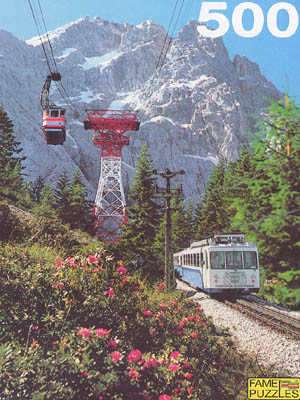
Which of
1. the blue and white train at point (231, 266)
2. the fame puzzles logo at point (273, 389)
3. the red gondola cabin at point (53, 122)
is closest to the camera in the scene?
the fame puzzles logo at point (273, 389)

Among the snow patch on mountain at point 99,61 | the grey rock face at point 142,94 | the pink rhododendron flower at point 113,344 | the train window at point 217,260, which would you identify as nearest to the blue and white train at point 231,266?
the train window at point 217,260

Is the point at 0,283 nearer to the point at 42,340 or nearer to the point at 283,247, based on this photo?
the point at 42,340

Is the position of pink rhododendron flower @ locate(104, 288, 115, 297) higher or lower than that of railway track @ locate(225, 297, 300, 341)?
higher

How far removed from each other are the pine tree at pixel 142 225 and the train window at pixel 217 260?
16.9 feet

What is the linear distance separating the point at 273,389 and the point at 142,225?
685 inches

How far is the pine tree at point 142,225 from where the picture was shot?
20.5 meters

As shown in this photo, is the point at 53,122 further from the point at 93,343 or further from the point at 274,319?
the point at 93,343

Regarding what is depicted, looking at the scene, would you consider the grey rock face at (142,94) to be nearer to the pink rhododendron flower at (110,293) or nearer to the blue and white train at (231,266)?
the blue and white train at (231,266)

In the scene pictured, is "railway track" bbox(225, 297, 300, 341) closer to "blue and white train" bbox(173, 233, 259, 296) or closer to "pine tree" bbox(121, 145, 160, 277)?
"blue and white train" bbox(173, 233, 259, 296)

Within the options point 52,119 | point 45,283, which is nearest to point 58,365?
point 45,283

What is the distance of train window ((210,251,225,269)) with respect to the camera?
50.2ft

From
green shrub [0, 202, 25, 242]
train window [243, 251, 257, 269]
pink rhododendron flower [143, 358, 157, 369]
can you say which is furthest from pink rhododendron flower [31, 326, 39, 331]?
train window [243, 251, 257, 269]

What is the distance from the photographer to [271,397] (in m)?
4.36

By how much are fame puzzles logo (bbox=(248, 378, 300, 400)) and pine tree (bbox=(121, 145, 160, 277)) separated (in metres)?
14.9
